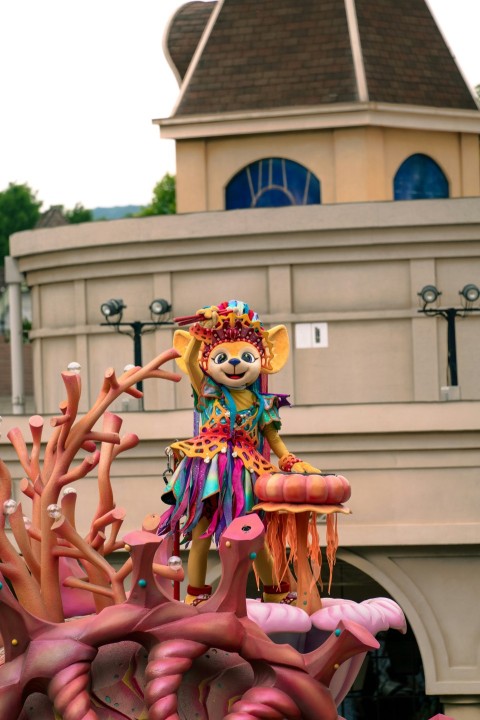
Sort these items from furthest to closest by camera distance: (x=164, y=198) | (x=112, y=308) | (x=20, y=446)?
(x=164, y=198) → (x=112, y=308) → (x=20, y=446)

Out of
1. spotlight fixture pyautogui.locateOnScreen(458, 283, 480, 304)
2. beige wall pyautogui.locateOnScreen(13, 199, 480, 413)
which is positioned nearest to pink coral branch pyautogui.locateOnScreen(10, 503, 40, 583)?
spotlight fixture pyautogui.locateOnScreen(458, 283, 480, 304)

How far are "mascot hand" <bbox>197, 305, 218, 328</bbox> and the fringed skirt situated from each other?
1.01m

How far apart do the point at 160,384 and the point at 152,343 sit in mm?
1007

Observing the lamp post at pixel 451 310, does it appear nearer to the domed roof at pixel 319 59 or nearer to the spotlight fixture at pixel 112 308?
the spotlight fixture at pixel 112 308

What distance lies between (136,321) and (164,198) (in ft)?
174

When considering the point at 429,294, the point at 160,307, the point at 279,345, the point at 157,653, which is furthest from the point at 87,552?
the point at 160,307

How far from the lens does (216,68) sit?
39.2 meters

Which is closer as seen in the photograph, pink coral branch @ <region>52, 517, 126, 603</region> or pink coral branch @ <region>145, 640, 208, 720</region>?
pink coral branch @ <region>145, 640, 208, 720</region>

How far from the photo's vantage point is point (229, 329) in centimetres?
1508

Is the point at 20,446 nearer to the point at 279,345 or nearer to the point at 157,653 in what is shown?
the point at 157,653

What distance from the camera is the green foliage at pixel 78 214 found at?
351ft

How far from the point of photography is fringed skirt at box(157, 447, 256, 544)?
1451 cm

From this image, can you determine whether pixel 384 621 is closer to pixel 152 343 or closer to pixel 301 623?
pixel 301 623

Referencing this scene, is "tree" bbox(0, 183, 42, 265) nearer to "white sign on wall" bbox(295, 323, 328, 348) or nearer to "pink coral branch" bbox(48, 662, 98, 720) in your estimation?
"white sign on wall" bbox(295, 323, 328, 348)
